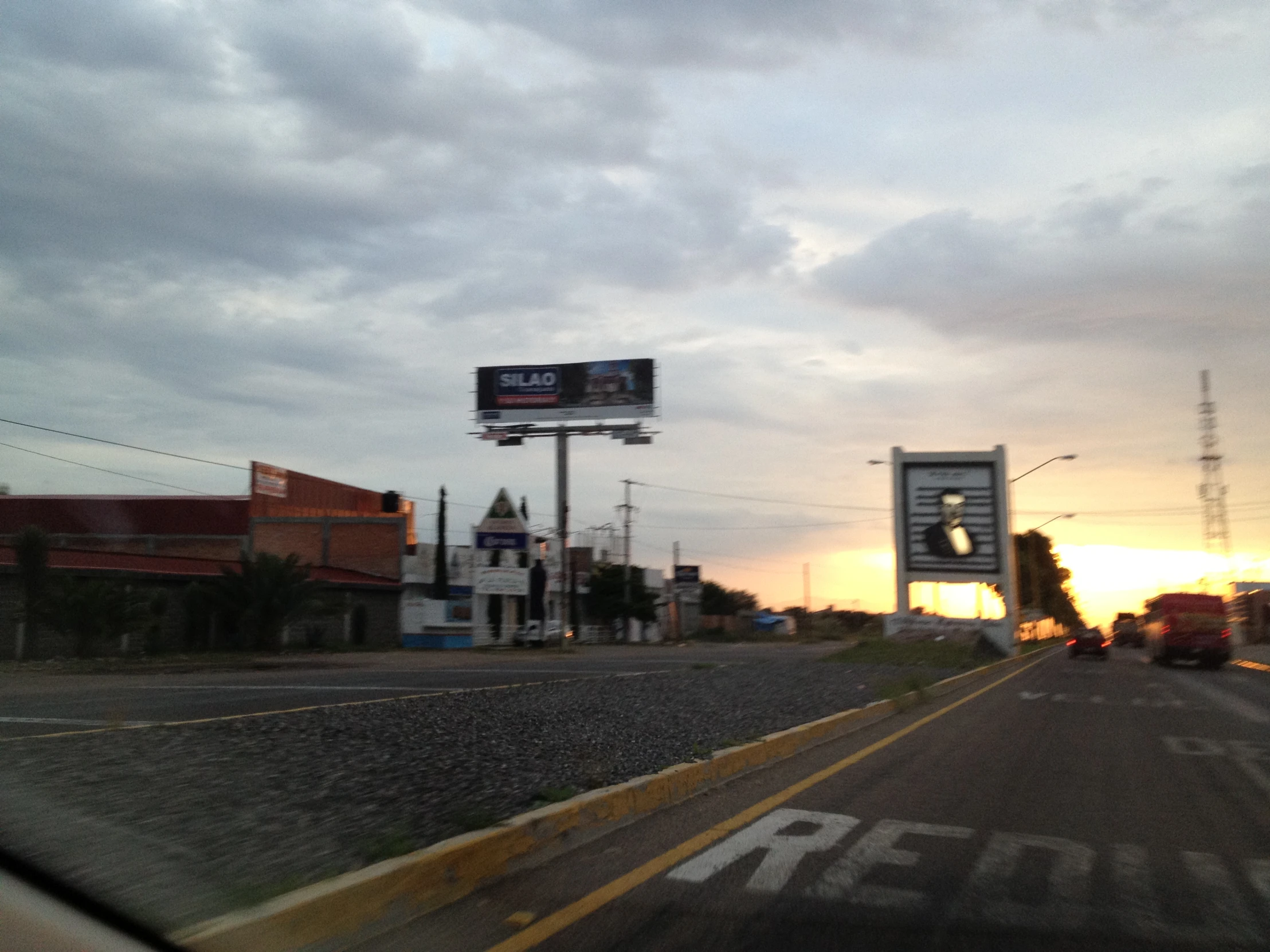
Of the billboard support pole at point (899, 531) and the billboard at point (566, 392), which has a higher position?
the billboard at point (566, 392)

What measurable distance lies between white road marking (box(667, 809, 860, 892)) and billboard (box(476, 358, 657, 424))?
47.2m

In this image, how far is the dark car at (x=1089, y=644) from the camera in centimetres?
4581

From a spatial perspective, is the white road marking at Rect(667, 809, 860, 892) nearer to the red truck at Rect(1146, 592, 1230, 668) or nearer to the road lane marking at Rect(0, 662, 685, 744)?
the road lane marking at Rect(0, 662, 685, 744)

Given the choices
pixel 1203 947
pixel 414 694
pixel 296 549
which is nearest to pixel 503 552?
pixel 296 549

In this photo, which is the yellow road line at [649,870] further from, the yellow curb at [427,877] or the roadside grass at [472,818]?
the roadside grass at [472,818]

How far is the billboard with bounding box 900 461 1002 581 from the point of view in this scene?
4753cm

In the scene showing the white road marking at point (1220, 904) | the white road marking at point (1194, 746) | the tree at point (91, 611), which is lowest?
the white road marking at point (1194, 746)

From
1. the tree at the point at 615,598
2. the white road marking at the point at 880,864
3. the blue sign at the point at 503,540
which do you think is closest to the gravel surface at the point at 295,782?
the white road marking at the point at 880,864

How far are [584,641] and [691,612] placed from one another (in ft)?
96.8

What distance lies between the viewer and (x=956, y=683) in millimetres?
23266

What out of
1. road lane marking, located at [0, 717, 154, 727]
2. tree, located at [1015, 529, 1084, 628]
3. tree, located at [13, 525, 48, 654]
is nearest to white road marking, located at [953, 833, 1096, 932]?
road lane marking, located at [0, 717, 154, 727]

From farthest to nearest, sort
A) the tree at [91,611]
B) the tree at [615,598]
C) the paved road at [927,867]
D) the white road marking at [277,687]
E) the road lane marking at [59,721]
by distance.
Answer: the tree at [615,598] < the tree at [91,611] < the white road marking at [277,687] < the road lane marking at [59,721] < the paved road at [927,867]

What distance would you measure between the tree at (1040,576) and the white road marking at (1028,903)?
9327 centimetres

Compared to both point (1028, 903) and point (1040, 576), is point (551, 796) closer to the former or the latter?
point (1028, 903)
